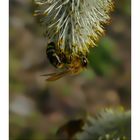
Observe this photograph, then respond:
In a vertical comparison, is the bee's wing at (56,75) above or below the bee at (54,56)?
below

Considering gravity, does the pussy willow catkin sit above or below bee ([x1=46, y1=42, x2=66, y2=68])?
above

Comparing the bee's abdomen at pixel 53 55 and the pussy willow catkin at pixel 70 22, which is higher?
the pussy willow catkin at pixel 70 22

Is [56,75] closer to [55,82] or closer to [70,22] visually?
[55,82]

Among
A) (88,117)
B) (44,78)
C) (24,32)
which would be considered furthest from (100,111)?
(24,32)

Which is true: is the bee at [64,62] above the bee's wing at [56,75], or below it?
above

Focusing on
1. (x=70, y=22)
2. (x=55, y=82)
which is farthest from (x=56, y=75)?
(x=70, y=22)
